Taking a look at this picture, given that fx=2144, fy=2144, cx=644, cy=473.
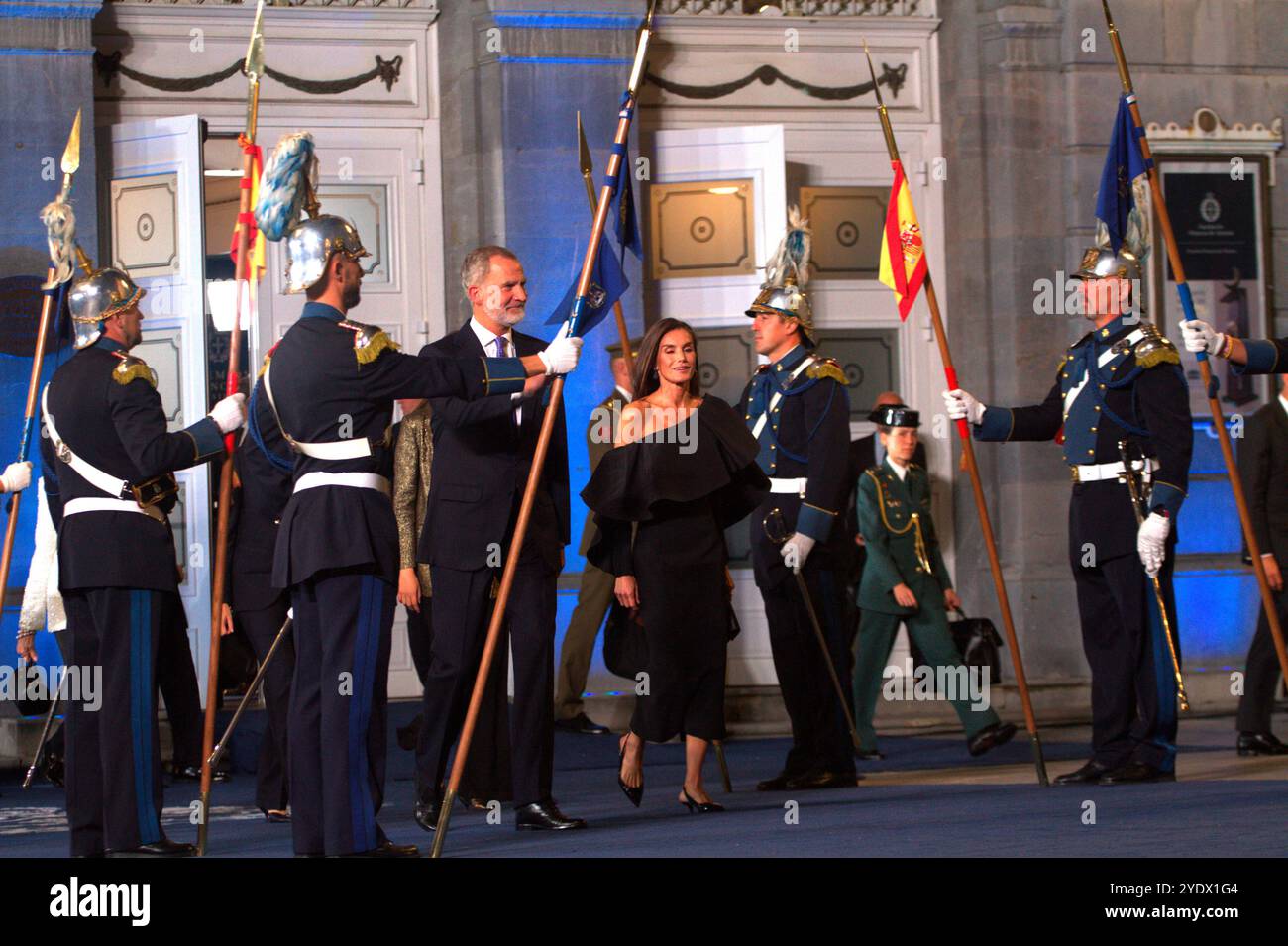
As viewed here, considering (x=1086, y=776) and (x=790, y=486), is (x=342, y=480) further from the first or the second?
(x=1086, y=776)

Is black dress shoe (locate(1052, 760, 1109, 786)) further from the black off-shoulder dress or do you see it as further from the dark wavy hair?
the dark wavy hair

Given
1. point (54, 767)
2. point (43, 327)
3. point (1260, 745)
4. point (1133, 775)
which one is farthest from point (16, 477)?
point (1260, 745)

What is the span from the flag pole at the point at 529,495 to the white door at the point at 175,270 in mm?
4409

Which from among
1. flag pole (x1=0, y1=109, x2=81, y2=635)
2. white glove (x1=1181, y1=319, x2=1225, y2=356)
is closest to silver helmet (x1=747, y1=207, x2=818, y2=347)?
white glove (x1=1181, y1=319, x2=1225, y2=356)

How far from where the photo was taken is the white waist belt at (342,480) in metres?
6.44

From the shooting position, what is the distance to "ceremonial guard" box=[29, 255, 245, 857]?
6902mm

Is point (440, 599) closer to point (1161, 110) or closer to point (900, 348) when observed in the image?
point (900, 348)

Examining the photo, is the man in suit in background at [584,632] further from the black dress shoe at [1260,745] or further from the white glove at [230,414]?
the white glove at [230,414]

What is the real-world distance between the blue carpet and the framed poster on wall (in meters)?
3.68

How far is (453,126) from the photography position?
12.1 metres

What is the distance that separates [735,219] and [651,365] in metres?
4.40

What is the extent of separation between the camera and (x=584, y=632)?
451 inches

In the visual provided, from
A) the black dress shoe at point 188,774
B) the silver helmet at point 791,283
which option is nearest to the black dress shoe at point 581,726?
the black dress shoe at point 188,774
